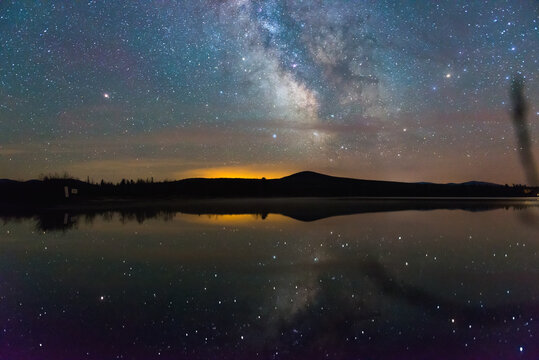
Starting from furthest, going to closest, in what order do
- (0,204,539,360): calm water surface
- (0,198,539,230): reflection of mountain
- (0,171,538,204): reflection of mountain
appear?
1. (0,171,538,204): reflection of mountain
2. (0,198,539,230): reflection of mountain
3. (0,204,539,360): calm water surface

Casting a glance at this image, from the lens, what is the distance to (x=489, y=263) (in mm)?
9188

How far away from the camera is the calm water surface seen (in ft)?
16.0

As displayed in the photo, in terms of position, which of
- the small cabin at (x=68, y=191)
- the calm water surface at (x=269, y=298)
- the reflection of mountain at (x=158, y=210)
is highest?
the small cabin at (x=68, y=191)

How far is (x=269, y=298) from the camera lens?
6.61 meters

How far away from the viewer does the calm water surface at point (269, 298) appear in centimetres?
489

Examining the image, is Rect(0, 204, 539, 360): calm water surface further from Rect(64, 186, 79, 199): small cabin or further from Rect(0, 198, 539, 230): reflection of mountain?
Rect(64, 186, 79, 199): small cabin

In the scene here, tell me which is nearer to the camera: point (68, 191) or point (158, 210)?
point (158, 210)

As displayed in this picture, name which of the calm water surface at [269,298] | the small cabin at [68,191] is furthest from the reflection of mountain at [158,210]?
the calm water surface at [269,298]

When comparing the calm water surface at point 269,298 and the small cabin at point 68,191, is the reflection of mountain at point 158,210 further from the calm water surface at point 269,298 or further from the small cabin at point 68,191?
the calm water surface at point 269,298

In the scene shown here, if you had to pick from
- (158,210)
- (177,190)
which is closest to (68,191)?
(158,210)

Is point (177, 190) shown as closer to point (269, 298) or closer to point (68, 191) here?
point (68, 191)

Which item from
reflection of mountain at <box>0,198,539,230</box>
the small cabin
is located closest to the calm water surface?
reflection of mountain at <box>0,198,539,230</box>

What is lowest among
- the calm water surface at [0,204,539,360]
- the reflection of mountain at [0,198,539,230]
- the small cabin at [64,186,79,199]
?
the calm water surface at [0,204,539,360]

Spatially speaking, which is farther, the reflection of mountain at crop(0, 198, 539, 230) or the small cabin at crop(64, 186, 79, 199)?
the small cabin at crop(64, 186, 79, 199)
